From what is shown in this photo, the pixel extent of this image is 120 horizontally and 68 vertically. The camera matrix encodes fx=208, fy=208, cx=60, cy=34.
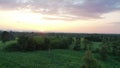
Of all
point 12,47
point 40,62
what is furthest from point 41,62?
point 12,47

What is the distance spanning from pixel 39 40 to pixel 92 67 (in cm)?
7626

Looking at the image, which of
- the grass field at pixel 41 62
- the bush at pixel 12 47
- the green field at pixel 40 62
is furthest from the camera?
the bush at pixel 12 47

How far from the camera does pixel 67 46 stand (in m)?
120

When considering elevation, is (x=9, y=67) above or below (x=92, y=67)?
below

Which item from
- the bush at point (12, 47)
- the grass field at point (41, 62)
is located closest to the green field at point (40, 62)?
the grass field at point (41, 62)

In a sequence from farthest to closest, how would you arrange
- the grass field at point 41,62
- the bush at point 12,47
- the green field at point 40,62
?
the bush at point 12,47
the grass field at point 41,62
the green field at point 40,62

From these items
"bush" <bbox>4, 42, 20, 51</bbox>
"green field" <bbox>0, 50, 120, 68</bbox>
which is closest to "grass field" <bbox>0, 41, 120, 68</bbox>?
"green field" <bbox>0, 50, 120, 68</bbox>

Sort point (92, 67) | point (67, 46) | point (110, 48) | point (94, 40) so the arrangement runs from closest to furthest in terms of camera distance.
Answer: point (92, 67), point (110, 48), point (67, 46), point (94, 40)

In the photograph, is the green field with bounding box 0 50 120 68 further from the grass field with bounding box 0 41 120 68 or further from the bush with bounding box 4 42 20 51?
the bush with bounding box 4 42 20 51

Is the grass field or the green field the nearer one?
the green field

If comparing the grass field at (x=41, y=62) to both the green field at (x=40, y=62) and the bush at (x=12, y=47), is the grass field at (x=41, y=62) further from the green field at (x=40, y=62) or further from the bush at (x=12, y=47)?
the bush at (x=12, y=47)

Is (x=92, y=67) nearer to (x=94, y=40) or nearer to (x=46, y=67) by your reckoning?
(x=46, y=67)

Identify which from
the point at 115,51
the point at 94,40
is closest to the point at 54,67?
the point at 115,51

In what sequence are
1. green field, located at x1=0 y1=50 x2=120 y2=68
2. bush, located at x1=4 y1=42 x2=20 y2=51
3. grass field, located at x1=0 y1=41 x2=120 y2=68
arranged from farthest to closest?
bush, located at x1=4 y1=42 x2=20 y2=51 < grass field, located at x1=0 y1=41 x2=120 y2=68 < green field, located at x1=0 y1=50 x2=120 y2=68
